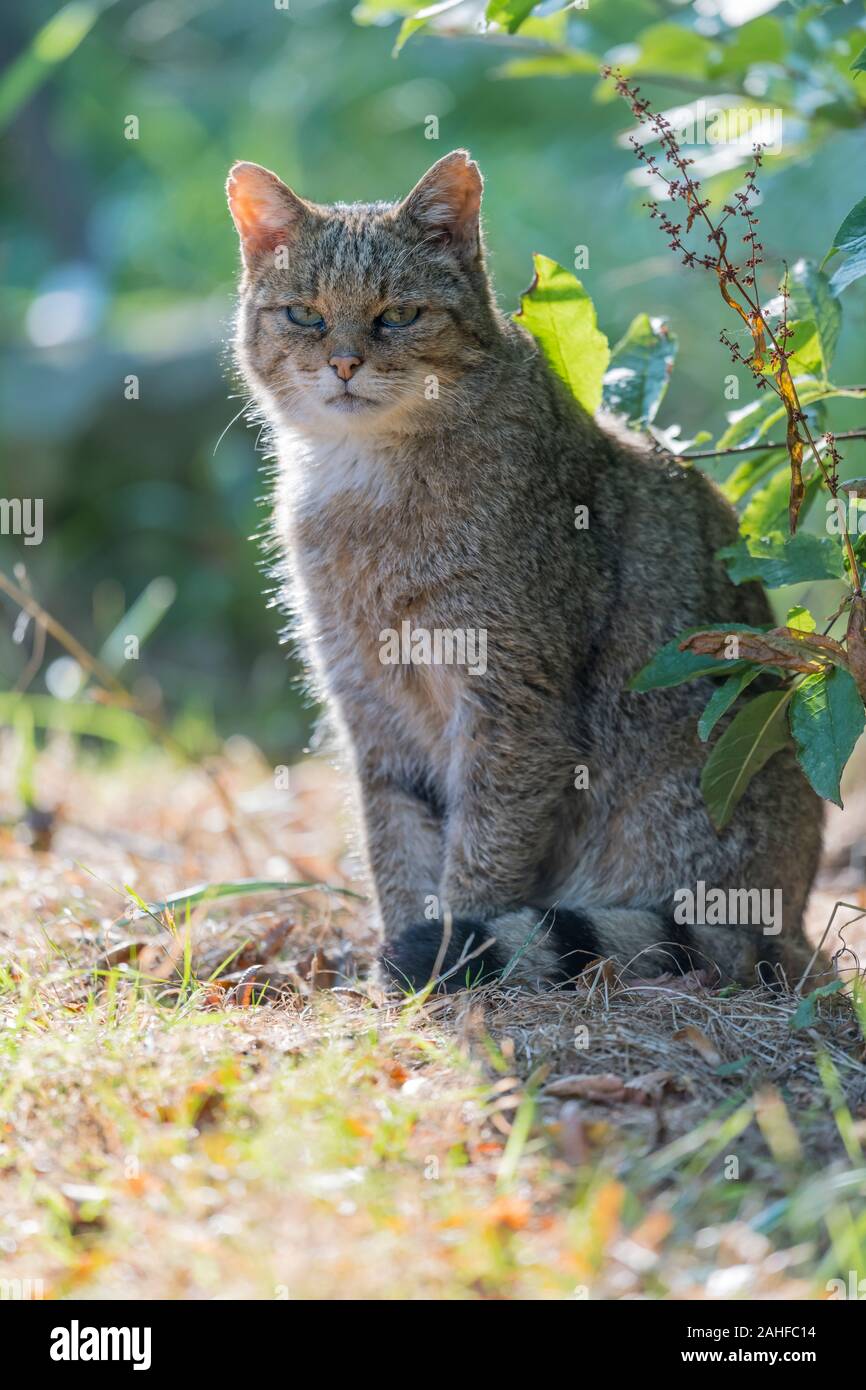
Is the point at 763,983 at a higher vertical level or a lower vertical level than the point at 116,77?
lower

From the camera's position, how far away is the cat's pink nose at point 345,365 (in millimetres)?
3613

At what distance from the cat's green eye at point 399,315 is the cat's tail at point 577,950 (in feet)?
5.24

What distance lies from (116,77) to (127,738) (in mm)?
9003

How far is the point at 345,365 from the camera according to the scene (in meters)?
3.61

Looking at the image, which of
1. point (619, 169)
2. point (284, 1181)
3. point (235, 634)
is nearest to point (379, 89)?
point (619, 169)

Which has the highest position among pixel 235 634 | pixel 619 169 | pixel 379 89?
pixel 379 89

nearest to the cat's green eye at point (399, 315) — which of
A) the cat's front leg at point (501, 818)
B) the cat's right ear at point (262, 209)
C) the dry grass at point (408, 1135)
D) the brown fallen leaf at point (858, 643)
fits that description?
the cat's right ear at point (262, 209)

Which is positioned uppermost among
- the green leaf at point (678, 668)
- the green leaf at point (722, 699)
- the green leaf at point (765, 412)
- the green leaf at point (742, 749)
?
the green leaf at point (765, 412)

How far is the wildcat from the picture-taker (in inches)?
145

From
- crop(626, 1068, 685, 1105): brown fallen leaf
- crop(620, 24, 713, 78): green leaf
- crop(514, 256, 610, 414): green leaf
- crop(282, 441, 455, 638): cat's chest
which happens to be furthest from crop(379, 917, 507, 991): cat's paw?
crop(620, 24, 713, 78): green leaf

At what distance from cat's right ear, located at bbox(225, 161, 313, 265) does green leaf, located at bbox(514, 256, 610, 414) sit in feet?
2.30

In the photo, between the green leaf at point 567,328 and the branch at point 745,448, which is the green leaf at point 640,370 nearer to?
the green leaf at point 567,328

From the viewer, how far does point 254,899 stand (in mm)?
4574
